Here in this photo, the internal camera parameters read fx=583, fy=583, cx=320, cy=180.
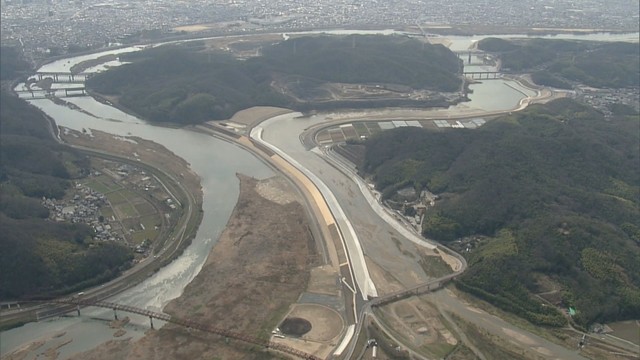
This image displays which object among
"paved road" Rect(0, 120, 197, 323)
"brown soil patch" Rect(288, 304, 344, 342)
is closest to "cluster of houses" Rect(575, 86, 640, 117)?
"paved road" Rect(0, 120, 197, 323)

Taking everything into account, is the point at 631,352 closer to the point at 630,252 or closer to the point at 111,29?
the point at 630,252

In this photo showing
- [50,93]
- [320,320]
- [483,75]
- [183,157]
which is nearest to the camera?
[320,320]

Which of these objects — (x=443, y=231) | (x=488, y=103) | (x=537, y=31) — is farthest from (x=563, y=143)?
(x=537, y=31)

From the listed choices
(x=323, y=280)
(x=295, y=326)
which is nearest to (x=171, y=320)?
→ (x=295, y=326)

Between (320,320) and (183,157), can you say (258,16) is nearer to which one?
(183,157)

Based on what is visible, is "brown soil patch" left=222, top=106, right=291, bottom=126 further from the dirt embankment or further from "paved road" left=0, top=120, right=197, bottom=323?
the dirt embankment
